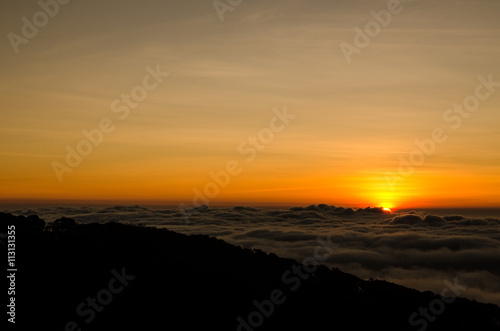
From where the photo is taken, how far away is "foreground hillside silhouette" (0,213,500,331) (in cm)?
1425

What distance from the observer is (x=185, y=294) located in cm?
1578

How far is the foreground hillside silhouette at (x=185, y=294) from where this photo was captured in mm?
14250

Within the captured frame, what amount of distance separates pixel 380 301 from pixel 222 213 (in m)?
111

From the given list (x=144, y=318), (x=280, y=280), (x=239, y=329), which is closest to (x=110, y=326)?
(x=144, y=318)

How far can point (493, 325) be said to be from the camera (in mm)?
15641

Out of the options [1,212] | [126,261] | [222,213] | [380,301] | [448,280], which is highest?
[222,213]

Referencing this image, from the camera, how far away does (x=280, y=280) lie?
61.7 ft

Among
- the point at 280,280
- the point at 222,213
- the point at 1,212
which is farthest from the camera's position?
the point at 222,213

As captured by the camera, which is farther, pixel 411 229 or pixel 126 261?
pixel 411 229

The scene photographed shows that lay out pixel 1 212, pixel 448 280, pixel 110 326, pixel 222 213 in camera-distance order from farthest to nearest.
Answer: pixel 222 213 → pixel 448 280 → pixel 1 212 → pixel 110 326

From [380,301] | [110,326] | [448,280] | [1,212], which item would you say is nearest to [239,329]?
[110,326]

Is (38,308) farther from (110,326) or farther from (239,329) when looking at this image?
(239,329)

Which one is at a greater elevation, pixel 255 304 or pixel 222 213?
pixel 222 213

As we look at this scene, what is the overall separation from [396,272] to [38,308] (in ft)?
233
